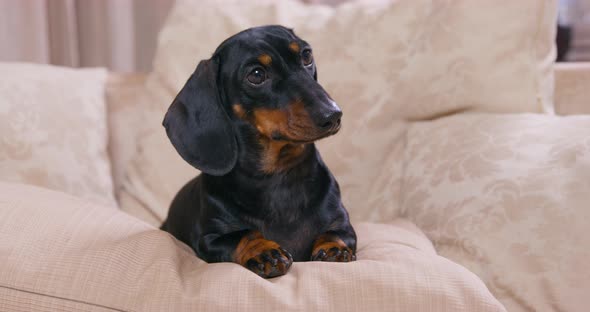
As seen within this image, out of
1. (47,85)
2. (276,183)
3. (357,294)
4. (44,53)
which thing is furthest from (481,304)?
(44,53)

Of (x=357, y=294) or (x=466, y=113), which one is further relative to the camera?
(x=466, y=113)

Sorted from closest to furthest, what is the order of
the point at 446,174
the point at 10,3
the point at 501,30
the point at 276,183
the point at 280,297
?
1. the point at 280,297
2. the point at 276,183
3. the point at 446,174
4. the point at 501,30
5. the point at 10,3

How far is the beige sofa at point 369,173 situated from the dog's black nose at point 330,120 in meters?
0.26

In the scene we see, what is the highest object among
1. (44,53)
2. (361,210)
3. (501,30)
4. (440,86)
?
(501,30)

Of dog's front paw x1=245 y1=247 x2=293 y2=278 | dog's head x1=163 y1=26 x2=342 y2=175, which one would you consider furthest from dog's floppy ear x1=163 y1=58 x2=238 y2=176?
dog's front paw x1=245 y1=247 x2=293 y2=278

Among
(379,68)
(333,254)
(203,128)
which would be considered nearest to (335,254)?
(333,254)

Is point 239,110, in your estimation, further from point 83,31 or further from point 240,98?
point 83,31

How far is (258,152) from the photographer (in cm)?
146

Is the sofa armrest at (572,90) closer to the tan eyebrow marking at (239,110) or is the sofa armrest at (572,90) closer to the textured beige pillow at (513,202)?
the textured beige pillow at (513,202)

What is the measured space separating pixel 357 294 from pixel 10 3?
7.46 feet

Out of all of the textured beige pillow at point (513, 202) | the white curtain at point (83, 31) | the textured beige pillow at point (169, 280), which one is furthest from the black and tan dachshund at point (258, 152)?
the white curtain at point (83, 31)

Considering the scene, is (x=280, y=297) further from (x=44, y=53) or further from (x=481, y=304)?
(x=44, y=53)

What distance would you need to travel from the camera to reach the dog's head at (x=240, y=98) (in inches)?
53.8

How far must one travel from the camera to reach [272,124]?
1.38 meters
